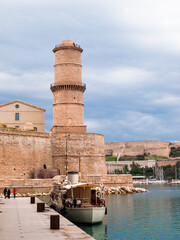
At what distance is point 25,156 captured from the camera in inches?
1454

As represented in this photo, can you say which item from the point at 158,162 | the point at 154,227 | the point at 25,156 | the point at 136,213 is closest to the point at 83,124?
the point at 25,156

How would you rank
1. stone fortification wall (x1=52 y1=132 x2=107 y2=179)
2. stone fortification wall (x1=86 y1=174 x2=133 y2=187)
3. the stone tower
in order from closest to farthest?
1. stone fortification wall (x1=86 y1=174 x2=133 y2=187)
2. stone fortification wall (x1=52 y1=132 x2=107 y2=179)
3. the stone tower

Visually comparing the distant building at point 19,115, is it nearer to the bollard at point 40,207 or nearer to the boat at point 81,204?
the boat at point 81,204

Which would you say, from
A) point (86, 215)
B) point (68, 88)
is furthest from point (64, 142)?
point (86, 215)

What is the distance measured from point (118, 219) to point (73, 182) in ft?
9.99

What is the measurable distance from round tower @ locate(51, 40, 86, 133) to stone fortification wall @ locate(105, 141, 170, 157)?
179 ft

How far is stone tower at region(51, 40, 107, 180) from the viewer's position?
132 ft

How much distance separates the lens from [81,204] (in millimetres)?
18172

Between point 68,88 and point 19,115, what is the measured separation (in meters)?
5.88

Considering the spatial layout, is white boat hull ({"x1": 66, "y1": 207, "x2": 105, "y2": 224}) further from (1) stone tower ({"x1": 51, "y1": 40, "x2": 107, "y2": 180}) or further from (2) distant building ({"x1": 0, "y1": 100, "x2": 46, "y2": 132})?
(2) distant building ({"x1": 0, "y1": 100, "x2": 46, "y2": 132})

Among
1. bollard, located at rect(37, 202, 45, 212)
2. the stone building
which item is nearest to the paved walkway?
bollard, located at rect(37, 202, 45, 212)

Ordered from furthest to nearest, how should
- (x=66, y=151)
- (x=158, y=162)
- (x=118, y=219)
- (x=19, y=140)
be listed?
(x=158, y=162)
(x=66, y=151)
(x=19, y=140)
(x=118, y=219)

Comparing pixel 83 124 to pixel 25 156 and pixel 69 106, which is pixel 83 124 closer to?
pixel 69 106

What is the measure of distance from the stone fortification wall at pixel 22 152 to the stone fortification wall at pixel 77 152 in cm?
87
